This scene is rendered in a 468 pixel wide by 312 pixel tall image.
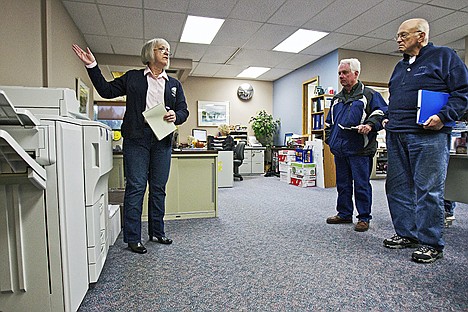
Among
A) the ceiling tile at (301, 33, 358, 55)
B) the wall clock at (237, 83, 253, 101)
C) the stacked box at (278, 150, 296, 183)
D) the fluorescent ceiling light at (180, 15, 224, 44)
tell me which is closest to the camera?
the fluorescent ceiling light at (180, 15, 224, 44)

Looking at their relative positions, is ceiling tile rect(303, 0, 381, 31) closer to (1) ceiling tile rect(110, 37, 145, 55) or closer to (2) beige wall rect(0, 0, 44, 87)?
(1) ceiling tile rect(110, 37, 145, 55)

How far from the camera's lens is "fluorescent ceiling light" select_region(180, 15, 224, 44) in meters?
4.07

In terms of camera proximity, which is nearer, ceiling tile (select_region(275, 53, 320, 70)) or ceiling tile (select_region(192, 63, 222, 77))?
ceiling tile (select_region(275, 53, 320, 70))

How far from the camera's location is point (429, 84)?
67.8 inches

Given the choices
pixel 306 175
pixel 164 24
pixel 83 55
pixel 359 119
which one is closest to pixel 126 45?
pixel 164 24

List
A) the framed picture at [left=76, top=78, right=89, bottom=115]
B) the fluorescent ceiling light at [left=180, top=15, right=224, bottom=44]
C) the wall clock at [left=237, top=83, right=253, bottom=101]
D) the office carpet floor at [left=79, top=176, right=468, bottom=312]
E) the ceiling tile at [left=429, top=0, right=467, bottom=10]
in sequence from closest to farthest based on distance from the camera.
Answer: the office carpet floor at [left=79, top=176, right=468, bottom=312] < the ceiling tile at [left=429, top=0, right=467, bottom=10] < the fluorescent ceiling light at [left=180, top=15, right=224, bottom=44] < the framed picture at [left=76, top=78, right=89, bottom=115] < the wall clock at [left=237, top=83, right=253, bottom=101]

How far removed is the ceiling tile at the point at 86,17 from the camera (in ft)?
11.8

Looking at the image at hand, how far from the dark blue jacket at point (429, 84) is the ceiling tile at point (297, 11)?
2040 millimetres

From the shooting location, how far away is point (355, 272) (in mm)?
1562

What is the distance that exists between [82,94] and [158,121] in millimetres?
3642

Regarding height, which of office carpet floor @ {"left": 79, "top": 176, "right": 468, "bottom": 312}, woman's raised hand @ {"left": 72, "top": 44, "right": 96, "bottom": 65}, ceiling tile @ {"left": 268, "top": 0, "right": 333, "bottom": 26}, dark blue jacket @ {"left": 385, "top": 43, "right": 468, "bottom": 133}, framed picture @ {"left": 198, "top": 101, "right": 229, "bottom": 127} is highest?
ceiling tile @ {"left": 268, "top": 0, "right": 333, "bottom": 26}

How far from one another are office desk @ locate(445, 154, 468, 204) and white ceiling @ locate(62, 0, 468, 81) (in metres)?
2.34

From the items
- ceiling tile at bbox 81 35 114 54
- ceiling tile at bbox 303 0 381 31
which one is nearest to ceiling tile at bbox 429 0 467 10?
ceiling tile at bbox 303 0 381 31

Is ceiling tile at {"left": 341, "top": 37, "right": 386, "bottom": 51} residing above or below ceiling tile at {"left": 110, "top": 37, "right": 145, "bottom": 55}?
below
